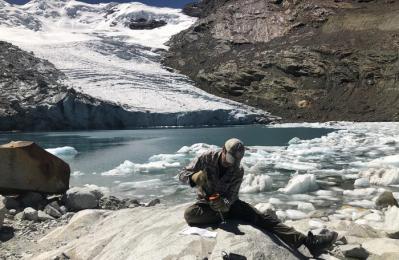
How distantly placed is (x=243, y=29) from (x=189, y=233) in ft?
229

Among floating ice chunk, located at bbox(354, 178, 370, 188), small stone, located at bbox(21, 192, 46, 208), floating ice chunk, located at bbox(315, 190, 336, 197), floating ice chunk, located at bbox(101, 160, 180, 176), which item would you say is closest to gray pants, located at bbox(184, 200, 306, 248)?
small stone, located at bbox(21, 192, 46, 208)

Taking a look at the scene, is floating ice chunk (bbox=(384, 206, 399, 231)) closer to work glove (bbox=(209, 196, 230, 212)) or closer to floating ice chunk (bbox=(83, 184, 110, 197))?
work glove (bbox=(209, 196, 230, 212))

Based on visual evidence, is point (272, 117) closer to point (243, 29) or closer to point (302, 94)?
point (302, 94)

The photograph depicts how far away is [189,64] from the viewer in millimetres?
70125

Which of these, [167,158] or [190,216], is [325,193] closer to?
[190,216]

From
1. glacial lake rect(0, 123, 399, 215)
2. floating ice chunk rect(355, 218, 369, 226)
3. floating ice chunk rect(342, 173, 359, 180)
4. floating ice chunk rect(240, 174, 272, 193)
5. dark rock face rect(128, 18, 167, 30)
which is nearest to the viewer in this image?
floating ice chunk rect(355, 218, 369, 226)

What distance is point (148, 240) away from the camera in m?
5.14

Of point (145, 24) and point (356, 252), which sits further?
point (145, 24)

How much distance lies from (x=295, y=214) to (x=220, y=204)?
4.21 m

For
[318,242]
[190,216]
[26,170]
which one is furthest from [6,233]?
[318,242]

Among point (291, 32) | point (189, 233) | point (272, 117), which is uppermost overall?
point (291, 32)

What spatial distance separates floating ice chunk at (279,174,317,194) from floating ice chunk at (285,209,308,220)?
2.15m

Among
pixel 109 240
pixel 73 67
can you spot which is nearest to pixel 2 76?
pixel 73 67

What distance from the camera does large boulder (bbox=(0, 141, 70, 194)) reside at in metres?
9.23
